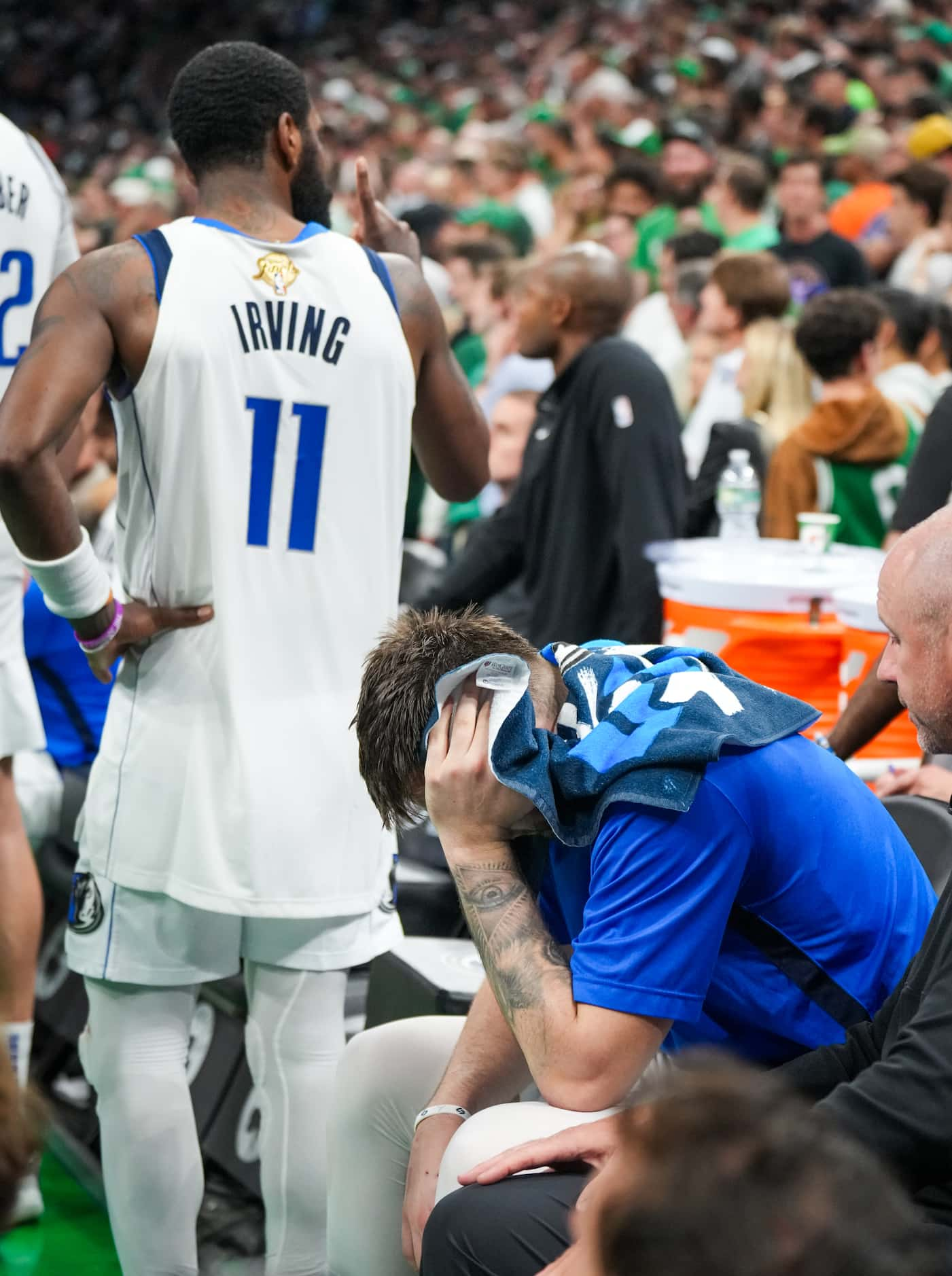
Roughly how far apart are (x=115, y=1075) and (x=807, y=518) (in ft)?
6.29

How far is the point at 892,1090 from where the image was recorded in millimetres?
1486

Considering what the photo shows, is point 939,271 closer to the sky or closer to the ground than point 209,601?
closer to the sky

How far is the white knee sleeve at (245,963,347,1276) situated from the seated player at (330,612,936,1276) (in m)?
0.41

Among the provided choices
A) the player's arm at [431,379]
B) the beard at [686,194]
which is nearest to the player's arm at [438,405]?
the player's arm at [431,379]

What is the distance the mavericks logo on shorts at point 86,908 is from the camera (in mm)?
2254

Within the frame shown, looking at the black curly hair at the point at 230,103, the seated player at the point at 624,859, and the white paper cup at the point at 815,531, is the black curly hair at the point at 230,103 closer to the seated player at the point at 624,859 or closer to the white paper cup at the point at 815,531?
the seated player at the point at 624,859

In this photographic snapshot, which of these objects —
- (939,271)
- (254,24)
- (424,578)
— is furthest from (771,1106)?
(254,24)

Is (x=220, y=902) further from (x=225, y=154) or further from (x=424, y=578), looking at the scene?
(x=424, y=578)

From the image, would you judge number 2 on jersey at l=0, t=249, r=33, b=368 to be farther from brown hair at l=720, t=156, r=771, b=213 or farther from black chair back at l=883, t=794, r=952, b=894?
brown hair at l=720, t=156, r=771, b=213

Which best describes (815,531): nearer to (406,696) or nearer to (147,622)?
(147,622)

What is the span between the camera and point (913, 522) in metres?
2.99

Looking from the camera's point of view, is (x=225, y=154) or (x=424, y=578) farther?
(x=424, y=578)

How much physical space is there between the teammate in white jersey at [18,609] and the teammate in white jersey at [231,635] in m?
0.57

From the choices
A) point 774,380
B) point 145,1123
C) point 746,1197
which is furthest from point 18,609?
point 774,380
